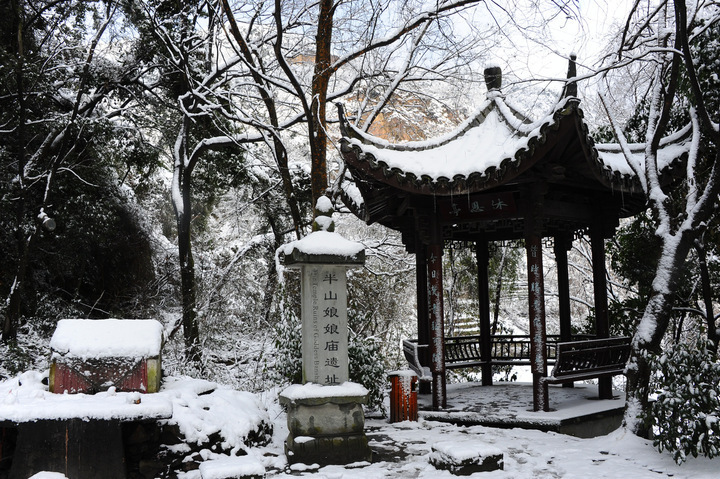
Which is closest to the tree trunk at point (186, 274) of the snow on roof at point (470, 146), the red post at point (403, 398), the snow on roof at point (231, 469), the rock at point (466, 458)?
the red post at point (403, 398)

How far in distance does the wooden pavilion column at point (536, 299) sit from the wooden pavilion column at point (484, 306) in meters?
2.84

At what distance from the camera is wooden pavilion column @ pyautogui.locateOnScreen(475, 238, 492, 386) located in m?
11.2

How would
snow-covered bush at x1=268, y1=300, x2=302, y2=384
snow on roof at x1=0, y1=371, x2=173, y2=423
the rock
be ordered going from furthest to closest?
snow-covered bush at x1=268, y1=300, x2=302, y2=384 → the rock → snow on roof at x1=0, y1=371, x2=173, y2=423

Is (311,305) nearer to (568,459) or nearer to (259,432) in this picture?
(259,432)

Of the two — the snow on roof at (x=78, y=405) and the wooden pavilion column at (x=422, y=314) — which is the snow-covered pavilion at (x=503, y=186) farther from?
the snow on roof at (x=78, y=405)

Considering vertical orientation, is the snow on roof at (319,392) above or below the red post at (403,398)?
above

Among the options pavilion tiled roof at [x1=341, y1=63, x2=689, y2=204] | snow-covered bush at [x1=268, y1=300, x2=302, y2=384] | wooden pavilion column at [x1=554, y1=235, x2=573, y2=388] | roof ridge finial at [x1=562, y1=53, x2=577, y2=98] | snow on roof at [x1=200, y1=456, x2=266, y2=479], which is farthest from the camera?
wooden pavilion column at [x1=554, y1=235, x2=573, y2=388]

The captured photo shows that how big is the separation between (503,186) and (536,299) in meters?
1.73

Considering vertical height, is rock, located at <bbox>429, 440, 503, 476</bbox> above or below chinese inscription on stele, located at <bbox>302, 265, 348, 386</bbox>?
below

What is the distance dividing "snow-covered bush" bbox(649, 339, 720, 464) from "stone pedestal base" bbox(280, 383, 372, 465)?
10.1 ft

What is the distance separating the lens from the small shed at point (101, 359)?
6.07 metres

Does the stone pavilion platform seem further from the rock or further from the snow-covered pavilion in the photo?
the rock

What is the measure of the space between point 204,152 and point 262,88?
4.50 metres

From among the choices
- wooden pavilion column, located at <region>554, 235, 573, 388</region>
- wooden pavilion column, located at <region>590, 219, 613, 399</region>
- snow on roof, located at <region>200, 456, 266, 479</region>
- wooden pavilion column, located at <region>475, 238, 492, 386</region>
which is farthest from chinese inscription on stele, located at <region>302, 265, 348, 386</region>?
wooden pavilion column, located at <region>554, 235, 573, 388</region>
